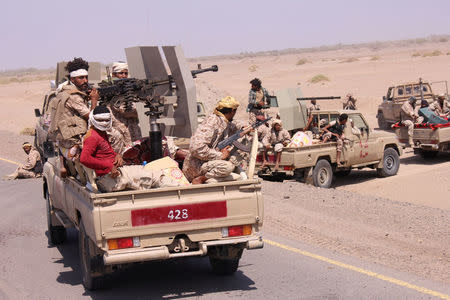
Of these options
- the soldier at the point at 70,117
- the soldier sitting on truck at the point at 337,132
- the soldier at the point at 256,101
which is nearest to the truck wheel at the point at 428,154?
the soldier sitting on truck at the point at 337,132

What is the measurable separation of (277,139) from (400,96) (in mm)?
13625

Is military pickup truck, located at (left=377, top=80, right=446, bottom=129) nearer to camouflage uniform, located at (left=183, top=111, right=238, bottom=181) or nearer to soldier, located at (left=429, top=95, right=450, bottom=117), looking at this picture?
soldier, located at (left=429, top=95, right=450, bottom=117)

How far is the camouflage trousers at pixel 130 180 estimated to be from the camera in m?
6.89

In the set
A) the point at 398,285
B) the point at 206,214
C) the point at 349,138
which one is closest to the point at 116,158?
the point at 206,214

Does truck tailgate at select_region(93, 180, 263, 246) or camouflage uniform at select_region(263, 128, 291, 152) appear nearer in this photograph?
truck tailgate at select_region(93, 180, 263, 246)

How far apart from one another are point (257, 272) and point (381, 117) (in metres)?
21.8

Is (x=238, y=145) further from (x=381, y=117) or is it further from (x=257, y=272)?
(x=381, y=117)

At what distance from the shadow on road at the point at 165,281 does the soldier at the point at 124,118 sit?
59.7 inches

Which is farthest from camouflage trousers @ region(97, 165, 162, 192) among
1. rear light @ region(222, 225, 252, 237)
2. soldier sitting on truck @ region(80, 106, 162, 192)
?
rear light @ region(222, 225, 252, 237)

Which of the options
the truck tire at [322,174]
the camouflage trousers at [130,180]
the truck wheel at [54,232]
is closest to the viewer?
the camouflage trousers at [130,180]

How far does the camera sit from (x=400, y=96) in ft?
89.9

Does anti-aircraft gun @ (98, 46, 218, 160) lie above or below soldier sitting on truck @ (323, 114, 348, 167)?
above

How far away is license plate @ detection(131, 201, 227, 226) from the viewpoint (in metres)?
6.74

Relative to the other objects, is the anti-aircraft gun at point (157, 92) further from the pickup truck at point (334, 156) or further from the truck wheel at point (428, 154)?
the truck wheel at point (428, 154)
